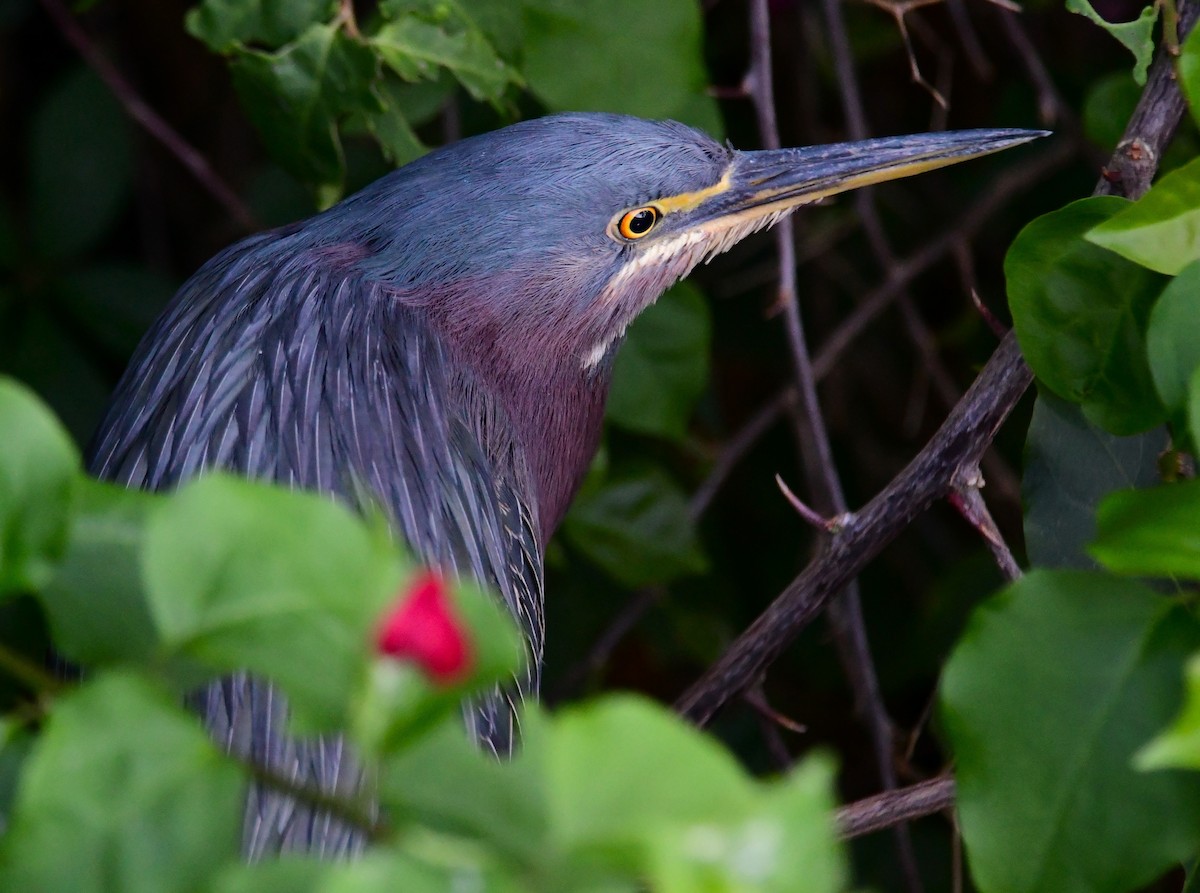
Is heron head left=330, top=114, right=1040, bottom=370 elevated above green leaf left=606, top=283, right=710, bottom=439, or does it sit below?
above


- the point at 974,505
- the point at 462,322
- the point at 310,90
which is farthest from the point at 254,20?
the point at 974,505

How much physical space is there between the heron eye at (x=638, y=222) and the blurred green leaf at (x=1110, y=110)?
1.92 feet

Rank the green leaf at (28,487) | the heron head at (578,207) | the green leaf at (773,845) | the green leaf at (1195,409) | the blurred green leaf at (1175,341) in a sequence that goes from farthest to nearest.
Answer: the heron head at (578,207)
the blurred green leaf at (1175,341)
the green leaf at (1195,409)
the green leaf at (28,487)
the green leaf at (773,845)

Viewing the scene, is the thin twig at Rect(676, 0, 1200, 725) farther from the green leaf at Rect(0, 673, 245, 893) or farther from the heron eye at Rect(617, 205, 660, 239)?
the green leaf at Rect(0, 673, 245, 893)

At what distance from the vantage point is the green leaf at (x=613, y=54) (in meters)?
1.89

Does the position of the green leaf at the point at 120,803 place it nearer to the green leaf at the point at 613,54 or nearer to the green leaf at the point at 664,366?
the green leaf at the point at 613,54

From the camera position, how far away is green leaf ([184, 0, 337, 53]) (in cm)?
172

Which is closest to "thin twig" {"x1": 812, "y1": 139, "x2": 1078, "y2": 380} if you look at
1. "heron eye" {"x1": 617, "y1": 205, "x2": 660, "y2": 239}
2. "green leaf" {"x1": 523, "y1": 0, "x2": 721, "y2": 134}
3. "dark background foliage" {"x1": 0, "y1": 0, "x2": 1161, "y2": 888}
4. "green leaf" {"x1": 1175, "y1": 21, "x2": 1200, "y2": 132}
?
"dark background foliage" {"x1": 0, "y1": 0, "x2": 1161, "y2": 888}

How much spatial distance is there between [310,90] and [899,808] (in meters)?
1.09

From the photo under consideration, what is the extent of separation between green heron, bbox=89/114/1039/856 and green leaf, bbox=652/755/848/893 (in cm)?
111

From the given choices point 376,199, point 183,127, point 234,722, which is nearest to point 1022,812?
point 234,722

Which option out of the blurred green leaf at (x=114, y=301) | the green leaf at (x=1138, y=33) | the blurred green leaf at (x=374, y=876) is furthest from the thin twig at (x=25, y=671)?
the blurred green leaf at (x=114, y=301)

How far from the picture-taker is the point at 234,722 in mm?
1480

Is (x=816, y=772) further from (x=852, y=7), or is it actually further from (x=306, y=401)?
(x=852, y=7)
